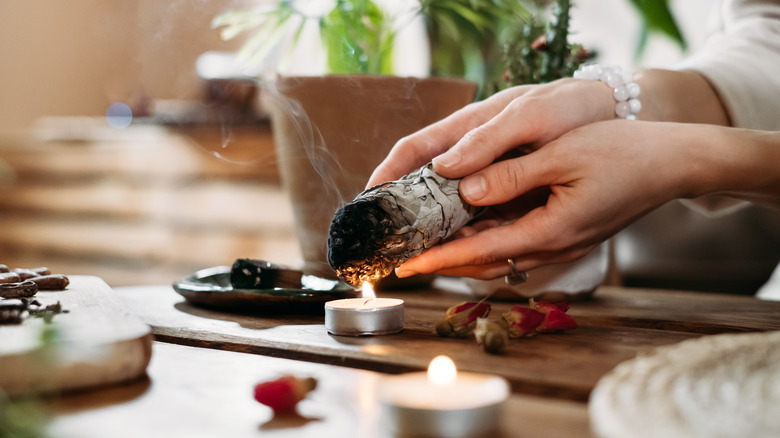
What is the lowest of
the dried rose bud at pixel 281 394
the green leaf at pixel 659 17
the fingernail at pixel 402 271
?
the dried rose bud at pixel 281 394

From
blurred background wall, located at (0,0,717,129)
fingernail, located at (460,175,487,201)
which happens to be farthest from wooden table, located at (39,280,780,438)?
blurred background wall, located at (0,0,717,129)

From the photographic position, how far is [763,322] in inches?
33.2

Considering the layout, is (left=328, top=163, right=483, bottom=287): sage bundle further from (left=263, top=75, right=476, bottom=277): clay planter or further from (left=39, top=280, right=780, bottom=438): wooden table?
(left=263, top=75, right=476, bottom=277): clay planter

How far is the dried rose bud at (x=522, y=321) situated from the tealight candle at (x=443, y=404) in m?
0.24

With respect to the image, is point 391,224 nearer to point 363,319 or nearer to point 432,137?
point 363,319

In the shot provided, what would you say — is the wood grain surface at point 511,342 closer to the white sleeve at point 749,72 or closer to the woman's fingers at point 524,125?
the woman's fingers at point 524,125

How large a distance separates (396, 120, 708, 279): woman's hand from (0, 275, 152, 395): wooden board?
381 millimetres

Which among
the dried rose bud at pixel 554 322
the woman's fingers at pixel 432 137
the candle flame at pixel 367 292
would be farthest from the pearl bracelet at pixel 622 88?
the candle flame at pixel 367 292

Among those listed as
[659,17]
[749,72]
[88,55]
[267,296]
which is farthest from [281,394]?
[88,55]

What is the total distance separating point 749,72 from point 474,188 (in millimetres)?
604

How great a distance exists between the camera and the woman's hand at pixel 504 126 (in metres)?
0.80

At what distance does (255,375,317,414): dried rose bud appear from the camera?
48 centimetres

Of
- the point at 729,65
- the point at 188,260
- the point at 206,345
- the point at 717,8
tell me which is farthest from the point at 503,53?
the point at 188,260

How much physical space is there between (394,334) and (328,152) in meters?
0.43
